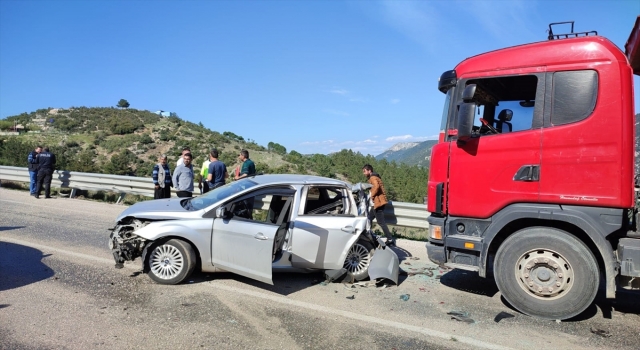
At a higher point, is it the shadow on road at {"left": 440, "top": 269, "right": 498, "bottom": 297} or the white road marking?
the shadow on road at {"left": 440, "top": 269, "right": 498, "bottom": 297}

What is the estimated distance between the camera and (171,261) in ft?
17.8

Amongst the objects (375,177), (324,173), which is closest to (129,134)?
(324,173)

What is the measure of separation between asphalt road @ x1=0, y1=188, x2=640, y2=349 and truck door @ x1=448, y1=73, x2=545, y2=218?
4.30ft

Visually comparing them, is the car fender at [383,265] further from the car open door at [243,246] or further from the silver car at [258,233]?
the car open door at [243,246]

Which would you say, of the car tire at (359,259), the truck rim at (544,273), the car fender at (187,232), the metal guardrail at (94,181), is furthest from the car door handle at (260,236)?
the metal guardrail at (94,181)

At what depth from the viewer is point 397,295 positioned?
18.2 ft

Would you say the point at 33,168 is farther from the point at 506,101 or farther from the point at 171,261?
the point at 506,101

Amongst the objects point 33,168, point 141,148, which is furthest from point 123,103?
point 33,168

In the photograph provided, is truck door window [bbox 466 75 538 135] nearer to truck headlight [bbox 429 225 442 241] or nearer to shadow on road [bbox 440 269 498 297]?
truck headlight [bbox 429 225 442 241]

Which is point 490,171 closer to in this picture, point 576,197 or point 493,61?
point 576,197

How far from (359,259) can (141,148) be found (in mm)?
34507

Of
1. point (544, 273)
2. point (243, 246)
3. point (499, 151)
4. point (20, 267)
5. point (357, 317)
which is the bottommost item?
point (20, 267)

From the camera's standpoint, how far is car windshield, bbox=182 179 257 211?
5883 millimetres

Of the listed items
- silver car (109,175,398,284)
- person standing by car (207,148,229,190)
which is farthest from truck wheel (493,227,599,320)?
person standing by car (207,148,229,190)
